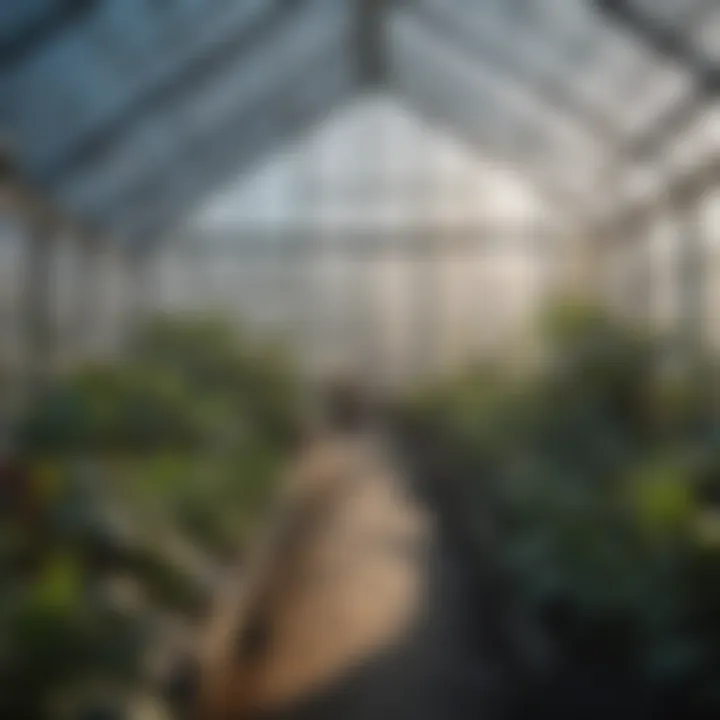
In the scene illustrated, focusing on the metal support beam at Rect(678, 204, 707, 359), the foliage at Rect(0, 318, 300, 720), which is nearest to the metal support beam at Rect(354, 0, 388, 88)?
the foliage at Rect(0, 318, 300, 720)

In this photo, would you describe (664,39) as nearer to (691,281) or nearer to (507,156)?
(691,281)

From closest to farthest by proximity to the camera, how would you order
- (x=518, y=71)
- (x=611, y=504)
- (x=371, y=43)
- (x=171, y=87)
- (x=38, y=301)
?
(x=611, y=504) < (x=38, y=301) < (x=171, y=87) < (x=518, y=71) < (x=371, y=43)

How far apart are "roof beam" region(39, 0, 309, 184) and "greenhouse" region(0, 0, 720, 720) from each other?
0.04 meters

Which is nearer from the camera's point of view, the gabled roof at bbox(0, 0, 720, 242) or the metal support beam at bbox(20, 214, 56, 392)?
the gabled roof at bbox(0, 0, 720, 242)

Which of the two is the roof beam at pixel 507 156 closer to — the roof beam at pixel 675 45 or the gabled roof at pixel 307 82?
the gabled roof at pixel 307 82

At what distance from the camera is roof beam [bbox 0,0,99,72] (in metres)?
6.58

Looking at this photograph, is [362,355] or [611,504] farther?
[362,355]

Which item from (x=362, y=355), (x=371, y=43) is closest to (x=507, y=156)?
(x=371, y=43)

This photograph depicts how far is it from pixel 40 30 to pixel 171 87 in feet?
9.02

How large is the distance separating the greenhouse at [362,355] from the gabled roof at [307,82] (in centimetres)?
4

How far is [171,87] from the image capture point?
30.7ft

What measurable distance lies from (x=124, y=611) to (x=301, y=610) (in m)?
2.89

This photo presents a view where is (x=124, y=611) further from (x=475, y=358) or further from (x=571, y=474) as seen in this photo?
(x=475, y=358)

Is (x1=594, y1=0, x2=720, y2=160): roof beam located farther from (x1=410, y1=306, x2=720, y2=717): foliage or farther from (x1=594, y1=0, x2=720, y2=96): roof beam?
(x1=410, y1=306, x2=720, y2=717): foliage
